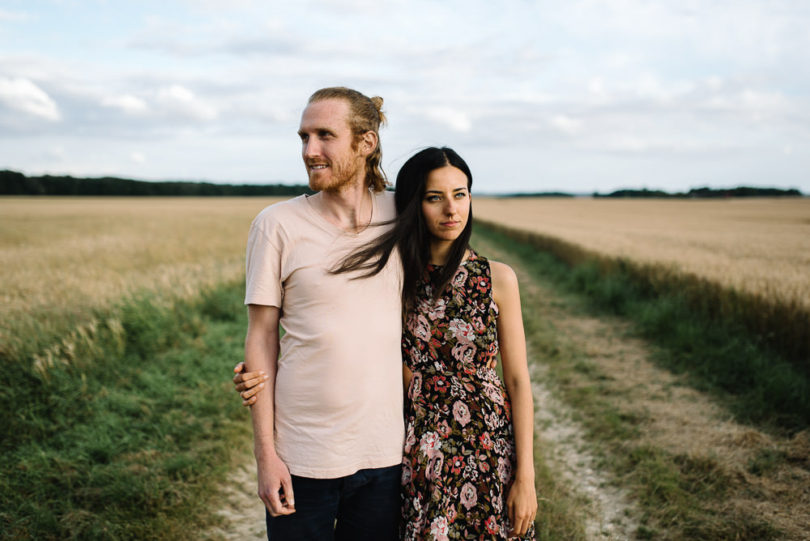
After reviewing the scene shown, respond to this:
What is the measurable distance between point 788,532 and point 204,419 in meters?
4.46

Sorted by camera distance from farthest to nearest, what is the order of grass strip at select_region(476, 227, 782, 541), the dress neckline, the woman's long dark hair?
grass strip at select_region(476, 227, 782, 541)
the dress neckline
the woman's long dark hair

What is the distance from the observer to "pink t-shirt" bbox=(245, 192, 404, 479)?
1.71 meters

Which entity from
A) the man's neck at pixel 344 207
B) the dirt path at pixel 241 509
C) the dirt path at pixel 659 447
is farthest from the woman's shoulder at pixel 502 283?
the dirt path at pixel 241 509

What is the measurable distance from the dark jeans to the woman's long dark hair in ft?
2.26

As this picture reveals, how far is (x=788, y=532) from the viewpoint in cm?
312

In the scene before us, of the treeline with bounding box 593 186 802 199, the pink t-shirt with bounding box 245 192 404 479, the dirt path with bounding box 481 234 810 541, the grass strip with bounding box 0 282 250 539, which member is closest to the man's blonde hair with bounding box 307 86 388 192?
the pink t-shirt with bounding box 245 192 404 479

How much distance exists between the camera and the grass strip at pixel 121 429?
3232 mm

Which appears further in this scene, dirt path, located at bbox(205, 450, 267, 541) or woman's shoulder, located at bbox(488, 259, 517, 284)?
dirt path, located at bbox(205, 450, 267, 541)

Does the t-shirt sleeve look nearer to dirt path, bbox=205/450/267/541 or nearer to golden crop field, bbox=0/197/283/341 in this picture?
dirt path, bbox=205/450/267/541

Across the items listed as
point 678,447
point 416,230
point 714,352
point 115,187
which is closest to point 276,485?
point 416,230

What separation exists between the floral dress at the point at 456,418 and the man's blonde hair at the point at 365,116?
46 centimetres

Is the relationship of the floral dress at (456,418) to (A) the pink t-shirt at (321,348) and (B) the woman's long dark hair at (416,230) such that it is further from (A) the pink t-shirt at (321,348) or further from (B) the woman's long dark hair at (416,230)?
(A) the pink t-shirt at (321,348)

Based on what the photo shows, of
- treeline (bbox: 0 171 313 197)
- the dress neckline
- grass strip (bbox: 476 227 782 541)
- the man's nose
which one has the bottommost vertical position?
grass strip (bbox: 476 227 782 541)

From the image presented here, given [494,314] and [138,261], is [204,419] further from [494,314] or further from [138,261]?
[138,261]
